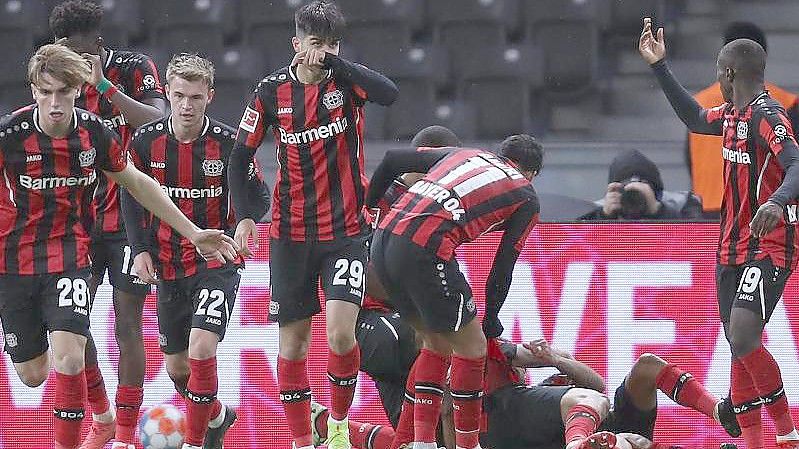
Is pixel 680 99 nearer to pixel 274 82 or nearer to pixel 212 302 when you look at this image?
pixel 274 82

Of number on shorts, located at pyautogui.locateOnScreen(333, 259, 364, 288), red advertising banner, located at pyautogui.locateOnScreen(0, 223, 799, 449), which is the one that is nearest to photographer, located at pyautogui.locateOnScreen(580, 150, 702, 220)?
red advertising banner, located at pyautogui.locateOnScreen(0, 223, 799, 449)

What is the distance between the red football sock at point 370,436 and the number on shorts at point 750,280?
1.76 metres

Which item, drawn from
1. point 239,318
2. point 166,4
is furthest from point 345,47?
point 239,318

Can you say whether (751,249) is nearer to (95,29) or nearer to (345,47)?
(95,29)

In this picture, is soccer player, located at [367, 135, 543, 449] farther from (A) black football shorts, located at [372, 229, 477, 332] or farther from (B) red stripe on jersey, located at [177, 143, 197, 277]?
(B) red stripe on jersey, located at [177, 143, 197, 277]

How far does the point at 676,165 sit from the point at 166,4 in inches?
158

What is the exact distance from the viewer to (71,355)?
5867mm

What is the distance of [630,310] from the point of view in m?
7.44

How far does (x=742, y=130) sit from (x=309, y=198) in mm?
1877

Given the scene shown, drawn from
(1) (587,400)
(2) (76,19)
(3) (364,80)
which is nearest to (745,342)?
(1) (587,400)

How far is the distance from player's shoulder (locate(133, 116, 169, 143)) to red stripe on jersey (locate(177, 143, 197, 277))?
13 cm

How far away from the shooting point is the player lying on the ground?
6363 mm

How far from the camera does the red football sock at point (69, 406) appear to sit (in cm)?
596

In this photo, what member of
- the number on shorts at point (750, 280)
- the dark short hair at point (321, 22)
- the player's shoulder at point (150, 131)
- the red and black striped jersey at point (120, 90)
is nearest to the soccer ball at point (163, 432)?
the red and black striped jersey at point (120, 90)
